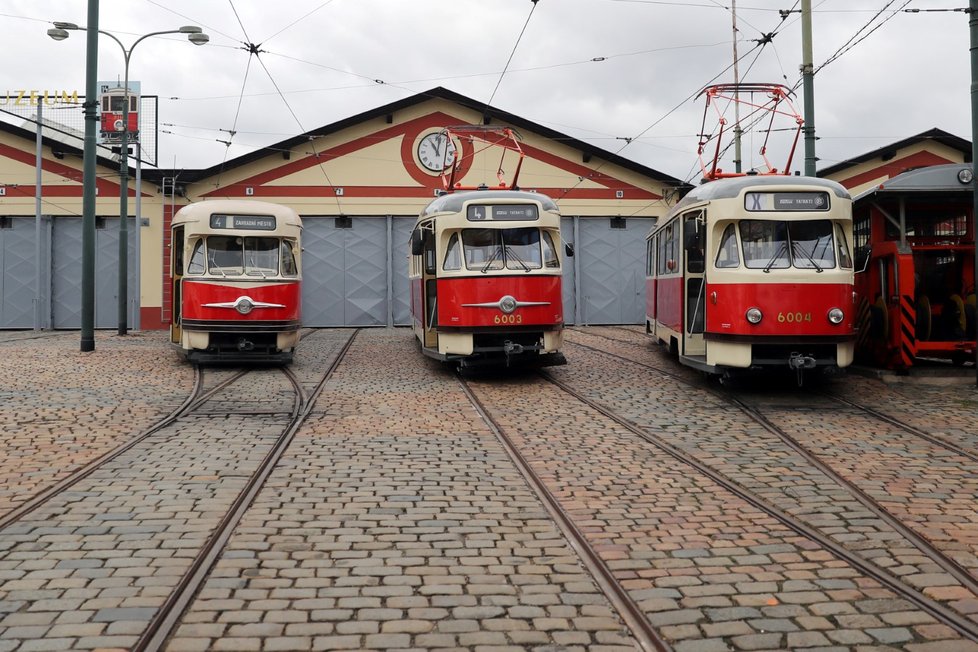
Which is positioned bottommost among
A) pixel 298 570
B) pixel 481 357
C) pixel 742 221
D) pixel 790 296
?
pixel 298 570

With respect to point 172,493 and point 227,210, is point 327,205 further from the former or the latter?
point 172,493

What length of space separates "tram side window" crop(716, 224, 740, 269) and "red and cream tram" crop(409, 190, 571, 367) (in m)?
2.94

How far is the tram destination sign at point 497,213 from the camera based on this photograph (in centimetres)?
1336

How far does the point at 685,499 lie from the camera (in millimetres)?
6145

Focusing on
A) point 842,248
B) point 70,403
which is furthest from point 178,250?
point 842,248

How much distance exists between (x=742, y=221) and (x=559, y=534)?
23.7 feet

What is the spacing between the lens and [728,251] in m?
11.3

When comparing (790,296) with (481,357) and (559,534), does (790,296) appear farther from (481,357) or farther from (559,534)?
(559,534)

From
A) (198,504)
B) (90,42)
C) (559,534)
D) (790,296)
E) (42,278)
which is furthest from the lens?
(42,278)

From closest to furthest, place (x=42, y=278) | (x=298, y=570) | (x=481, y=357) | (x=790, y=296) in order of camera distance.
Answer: (x=298, y=570), (x=790, y=296), (x=481, y=357), (x=42, y=278)

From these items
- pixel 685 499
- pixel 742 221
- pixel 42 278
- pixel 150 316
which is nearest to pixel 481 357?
pixel 742 221

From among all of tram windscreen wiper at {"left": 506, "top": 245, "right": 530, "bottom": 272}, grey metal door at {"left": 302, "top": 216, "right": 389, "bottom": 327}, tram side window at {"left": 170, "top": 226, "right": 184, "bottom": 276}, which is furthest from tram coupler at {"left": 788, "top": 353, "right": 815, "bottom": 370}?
grey metal door at {"left": 302, "top": 216, "right": 389, "bottom": 327}

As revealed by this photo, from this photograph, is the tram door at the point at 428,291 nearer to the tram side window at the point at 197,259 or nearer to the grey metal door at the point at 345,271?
the tram side window at the point at 197,259

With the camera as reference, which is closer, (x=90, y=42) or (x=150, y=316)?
(x=90, y=42)
